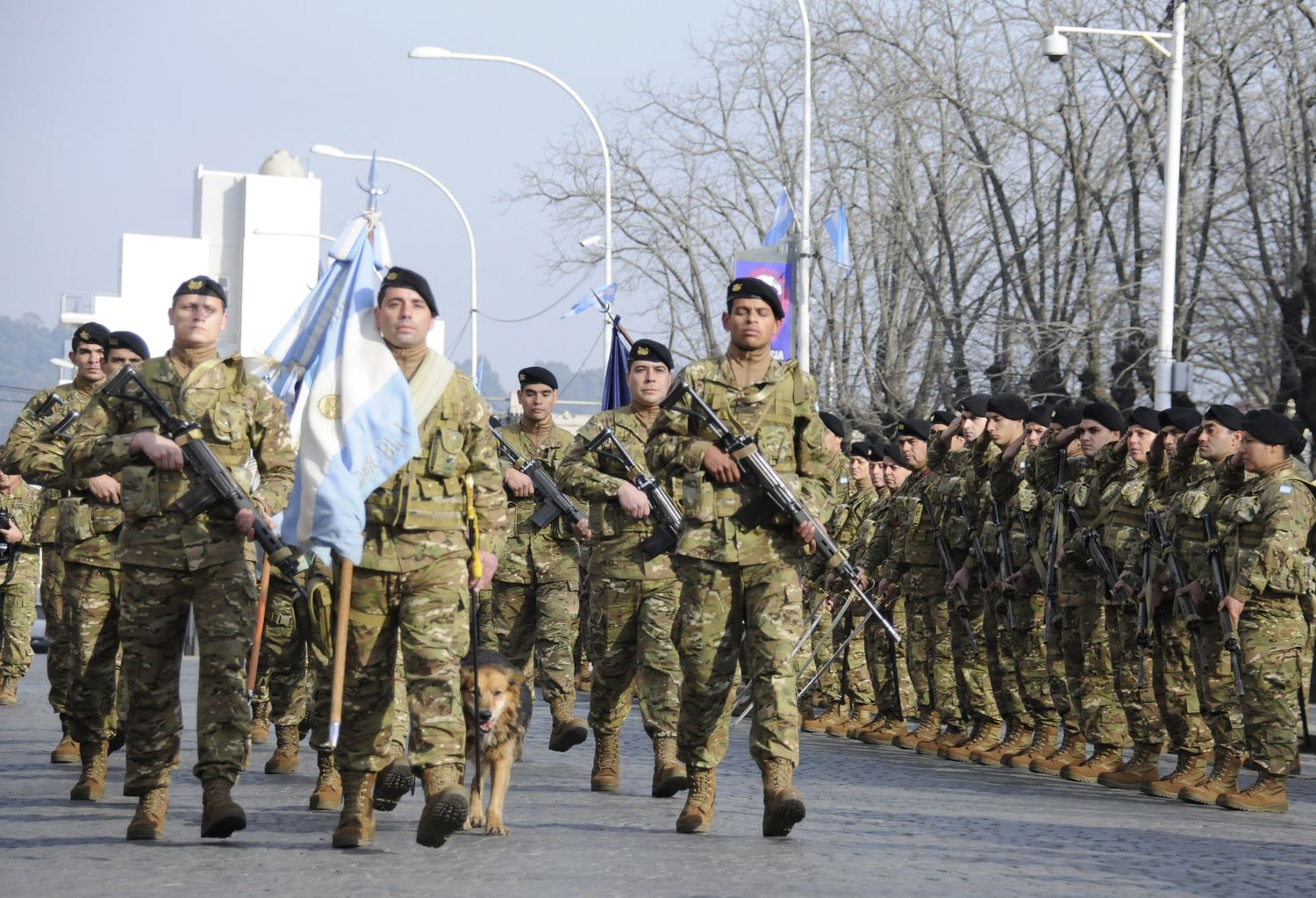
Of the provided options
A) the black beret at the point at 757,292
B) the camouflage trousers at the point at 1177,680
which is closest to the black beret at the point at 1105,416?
the camouflage trousers at the point at 1177,680

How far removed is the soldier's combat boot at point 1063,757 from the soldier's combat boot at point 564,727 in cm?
302

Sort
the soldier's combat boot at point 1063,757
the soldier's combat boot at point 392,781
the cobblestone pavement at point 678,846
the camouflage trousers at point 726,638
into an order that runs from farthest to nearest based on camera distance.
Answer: the soldier's combat boot at point 1063,757 < the camouflage trousers at point 726,638 < the soldier's combat boot at point 392,781 < the cobblestone pavement at point 678,846

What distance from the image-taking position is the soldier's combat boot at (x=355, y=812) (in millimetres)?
8367

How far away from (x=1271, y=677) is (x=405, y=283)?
18.2 ft

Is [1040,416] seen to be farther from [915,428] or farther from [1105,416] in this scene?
[915,428]

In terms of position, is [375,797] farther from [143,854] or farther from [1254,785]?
[1254,785]

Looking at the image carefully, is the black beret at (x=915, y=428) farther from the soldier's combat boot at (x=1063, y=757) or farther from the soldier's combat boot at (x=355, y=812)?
the soldier's combat boot at (x=355, y=812)

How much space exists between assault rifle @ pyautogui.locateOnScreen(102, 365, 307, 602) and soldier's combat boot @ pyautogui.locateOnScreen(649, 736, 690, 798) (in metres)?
2.85

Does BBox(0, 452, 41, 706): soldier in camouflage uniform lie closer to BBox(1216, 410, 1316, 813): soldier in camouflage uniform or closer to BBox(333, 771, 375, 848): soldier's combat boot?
BBox(333, 771, 375, 848): soldier's combat boot

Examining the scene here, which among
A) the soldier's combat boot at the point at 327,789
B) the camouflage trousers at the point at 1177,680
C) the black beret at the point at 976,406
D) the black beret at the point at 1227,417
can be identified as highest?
the black beret at the point at 976,406

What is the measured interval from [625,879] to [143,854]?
6.51ft

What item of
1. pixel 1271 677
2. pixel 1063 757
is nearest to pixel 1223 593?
pixel 1271 677

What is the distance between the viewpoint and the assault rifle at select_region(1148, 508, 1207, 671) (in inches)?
461

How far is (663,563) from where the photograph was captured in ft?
38.3
